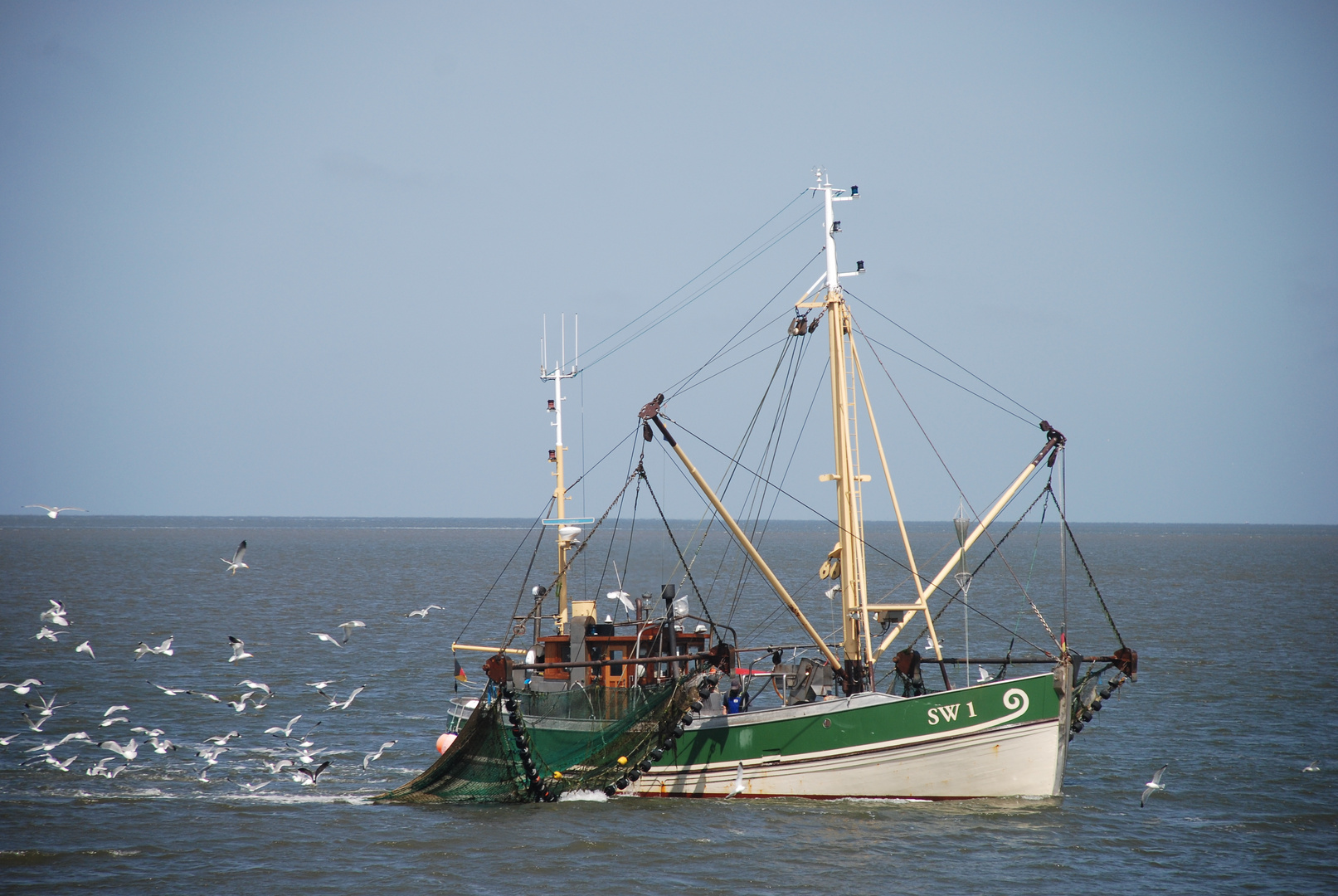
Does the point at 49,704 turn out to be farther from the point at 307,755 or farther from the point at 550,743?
the point at 550,743

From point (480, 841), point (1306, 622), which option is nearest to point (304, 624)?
point (480, 841)

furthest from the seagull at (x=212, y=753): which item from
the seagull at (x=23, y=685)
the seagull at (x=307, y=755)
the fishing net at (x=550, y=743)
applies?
the fishing net at (x=550, y=743)

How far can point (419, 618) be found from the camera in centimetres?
5416

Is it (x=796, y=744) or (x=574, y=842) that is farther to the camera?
(x=796, y=744)

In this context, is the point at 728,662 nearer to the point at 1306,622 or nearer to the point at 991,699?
the point at 991,699

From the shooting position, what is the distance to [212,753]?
22516 mm

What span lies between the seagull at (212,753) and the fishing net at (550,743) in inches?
144

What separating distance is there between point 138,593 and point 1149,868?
6088 cm

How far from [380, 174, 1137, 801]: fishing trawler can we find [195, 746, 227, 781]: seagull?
3920 mm

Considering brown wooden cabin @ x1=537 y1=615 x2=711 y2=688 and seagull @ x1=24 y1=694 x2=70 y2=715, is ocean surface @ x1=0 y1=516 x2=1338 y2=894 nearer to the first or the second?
seagull @ x1=24 y1=694 x2=70 y2=715

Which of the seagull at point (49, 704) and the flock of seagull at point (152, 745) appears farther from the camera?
the seagull at point (49, 704)

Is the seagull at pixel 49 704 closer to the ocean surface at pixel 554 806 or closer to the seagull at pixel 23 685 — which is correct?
the ocean surface at pixel 554 806

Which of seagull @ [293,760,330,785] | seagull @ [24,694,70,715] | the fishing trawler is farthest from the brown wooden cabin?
seagull @ [24,694,70,715]

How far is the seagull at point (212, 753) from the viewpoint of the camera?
2244 cm
